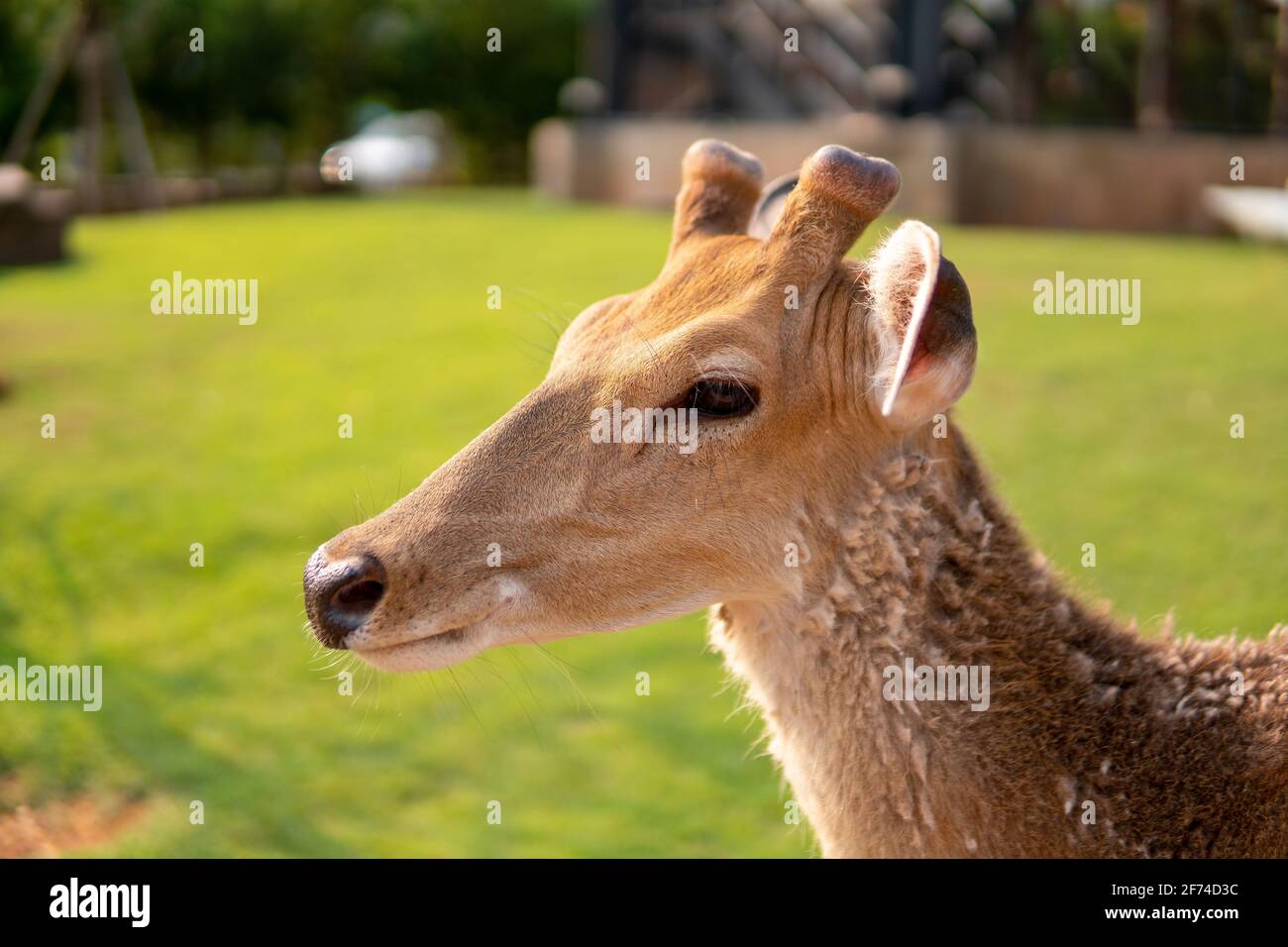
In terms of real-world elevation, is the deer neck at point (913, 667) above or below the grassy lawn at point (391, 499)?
above

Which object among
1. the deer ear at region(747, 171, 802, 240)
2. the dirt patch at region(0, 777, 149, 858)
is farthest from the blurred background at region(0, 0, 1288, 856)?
the deer ear at region(747, 171, 802, 240)

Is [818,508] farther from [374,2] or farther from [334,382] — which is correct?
[374,2]

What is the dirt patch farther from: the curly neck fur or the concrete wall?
the concrete wall

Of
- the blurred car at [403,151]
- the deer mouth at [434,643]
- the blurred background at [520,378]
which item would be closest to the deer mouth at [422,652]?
the deer mouth at [434,643]

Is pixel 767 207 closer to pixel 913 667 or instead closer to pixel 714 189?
pixel 714 189

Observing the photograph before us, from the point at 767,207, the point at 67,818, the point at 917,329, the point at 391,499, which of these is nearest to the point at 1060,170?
the point at 391,499

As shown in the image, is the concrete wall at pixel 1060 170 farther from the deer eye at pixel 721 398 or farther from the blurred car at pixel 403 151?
the blurred car at pixel 403 151

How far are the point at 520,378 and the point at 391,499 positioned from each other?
2.91 meters

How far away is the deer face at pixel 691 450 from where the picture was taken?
10.5 ft

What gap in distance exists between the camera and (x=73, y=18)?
1986 cm

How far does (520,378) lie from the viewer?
10922 millimetres

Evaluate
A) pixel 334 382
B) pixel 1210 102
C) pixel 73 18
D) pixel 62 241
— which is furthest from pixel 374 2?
pixel 334 382

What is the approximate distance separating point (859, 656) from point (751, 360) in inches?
30.1

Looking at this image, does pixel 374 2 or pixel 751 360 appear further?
pixel 374 2
